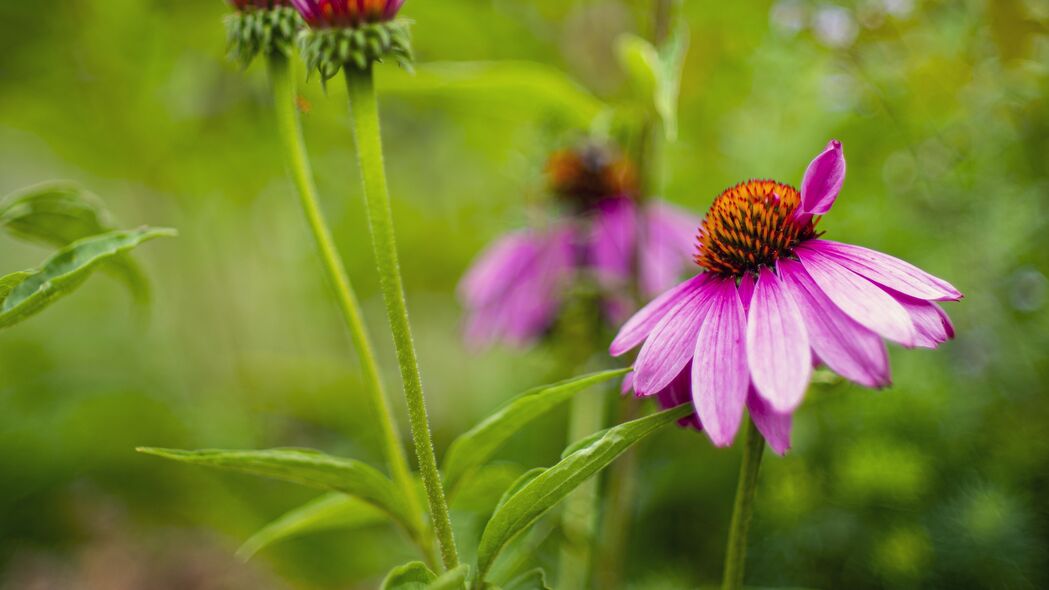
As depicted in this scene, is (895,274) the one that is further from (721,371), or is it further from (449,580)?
(449,580)

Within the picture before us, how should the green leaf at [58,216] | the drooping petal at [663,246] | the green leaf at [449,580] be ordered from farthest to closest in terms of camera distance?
the drooping petal at [663,246]
the green leaf at [58,216]
the green leaf at [449,580]

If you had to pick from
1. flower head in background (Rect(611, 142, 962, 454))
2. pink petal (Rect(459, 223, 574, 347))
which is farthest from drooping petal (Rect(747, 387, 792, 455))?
pink petal (Rect(459, 223, 574, 347))

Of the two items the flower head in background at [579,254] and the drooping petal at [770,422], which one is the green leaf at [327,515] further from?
the flower head in background at [579,254]

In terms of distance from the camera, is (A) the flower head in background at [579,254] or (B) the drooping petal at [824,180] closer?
(B) the drooping petal at [824,180]

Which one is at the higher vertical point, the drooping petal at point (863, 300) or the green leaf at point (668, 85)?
the green leaf at point (668, 85)

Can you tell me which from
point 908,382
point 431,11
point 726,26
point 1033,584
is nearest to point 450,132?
point 431,11

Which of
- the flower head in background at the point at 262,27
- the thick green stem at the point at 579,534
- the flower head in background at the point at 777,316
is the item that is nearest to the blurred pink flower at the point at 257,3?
the flower head in background at the point at 262,27

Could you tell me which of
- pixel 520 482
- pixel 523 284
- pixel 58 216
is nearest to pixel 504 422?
pixel 520 482
